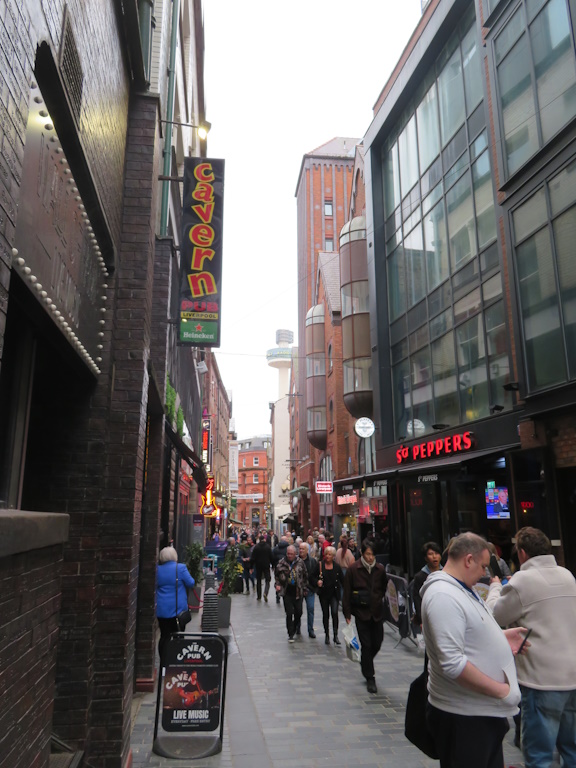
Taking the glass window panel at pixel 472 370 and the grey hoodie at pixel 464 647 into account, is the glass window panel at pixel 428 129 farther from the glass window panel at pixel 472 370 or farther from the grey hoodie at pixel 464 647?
the grey hoodie at pixel 464 647

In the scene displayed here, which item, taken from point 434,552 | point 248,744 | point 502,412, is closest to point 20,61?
point 248,744

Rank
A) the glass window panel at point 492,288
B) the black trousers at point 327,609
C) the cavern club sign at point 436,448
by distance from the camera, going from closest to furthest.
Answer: the black trousers at point 327,609
the glass window panel at point 492,288
the cavern club sign at point 436,448

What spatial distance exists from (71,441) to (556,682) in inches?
162

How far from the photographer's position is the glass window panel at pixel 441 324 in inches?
684

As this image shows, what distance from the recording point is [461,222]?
55.0ft

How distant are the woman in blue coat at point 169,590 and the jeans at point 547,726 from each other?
469 cm

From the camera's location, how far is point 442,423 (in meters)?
17.5

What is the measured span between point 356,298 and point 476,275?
1093cm

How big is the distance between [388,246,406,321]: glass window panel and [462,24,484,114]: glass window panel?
5829 mm

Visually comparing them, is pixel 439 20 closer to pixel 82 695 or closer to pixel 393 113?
pixel 393 113

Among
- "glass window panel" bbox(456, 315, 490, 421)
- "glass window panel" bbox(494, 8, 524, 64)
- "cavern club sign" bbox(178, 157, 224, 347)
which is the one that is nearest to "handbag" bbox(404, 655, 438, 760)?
"cavern club sign" bbox(178, 157, 224, 347)

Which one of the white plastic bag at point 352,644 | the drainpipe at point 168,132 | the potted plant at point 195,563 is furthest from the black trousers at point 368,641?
the drainpipe at point 168,132

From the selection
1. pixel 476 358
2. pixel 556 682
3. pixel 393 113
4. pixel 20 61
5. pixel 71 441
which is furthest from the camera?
pixel 393 113

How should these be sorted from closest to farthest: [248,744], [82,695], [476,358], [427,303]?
[82,695]
[248,744]
[476,358]
[427,303]
